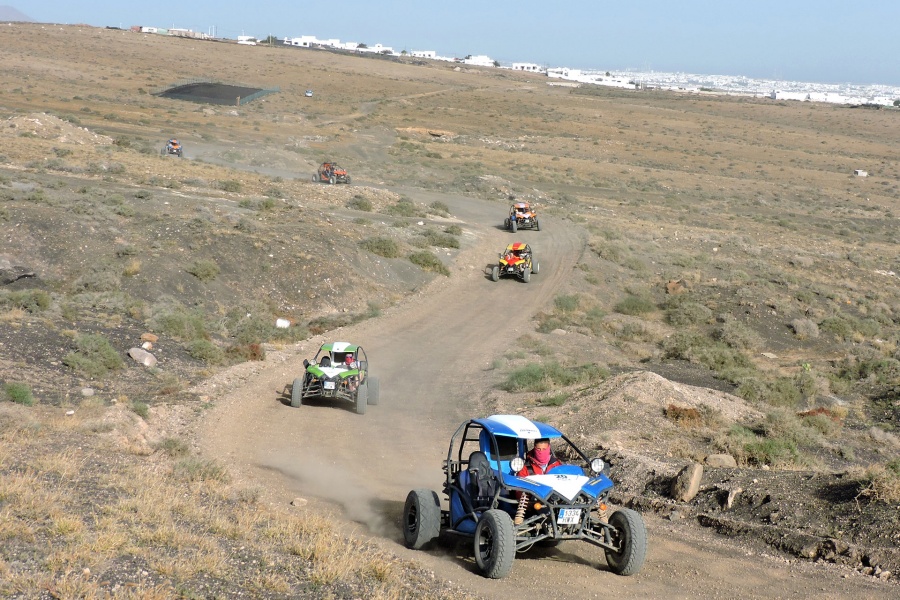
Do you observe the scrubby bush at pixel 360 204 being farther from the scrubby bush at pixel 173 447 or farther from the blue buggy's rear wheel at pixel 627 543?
the blue buggy's rear wheel at pixel 627 543

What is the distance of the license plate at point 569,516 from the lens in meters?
9.19

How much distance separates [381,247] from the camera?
3397cm

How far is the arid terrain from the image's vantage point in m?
9.33

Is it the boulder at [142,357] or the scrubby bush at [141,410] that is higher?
the scrubby bush at [141,410]

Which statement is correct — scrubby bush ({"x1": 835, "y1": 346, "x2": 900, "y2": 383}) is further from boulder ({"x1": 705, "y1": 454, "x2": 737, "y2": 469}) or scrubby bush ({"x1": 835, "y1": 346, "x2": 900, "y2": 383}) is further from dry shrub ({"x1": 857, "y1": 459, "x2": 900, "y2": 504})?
dry shrub ({"x1": 857, "y1": 459, "x2": 900, "y2": 504})

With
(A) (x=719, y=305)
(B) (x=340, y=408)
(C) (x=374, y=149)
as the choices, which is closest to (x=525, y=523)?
(B) (x=340, y=408)

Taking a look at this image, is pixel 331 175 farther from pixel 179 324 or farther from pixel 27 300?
pixel 27 300

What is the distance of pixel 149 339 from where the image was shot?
67.9 ft

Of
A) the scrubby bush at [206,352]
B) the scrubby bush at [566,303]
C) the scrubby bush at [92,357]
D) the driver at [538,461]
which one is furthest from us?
the scrubby bush at [566,303]

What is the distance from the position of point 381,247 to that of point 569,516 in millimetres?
25447

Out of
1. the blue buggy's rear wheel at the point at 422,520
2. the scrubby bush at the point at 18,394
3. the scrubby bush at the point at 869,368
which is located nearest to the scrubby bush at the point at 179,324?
the scrubby bush at the point at 18,394

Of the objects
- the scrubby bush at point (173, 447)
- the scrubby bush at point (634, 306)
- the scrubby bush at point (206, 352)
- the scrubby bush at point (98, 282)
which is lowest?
the scrubby bush at point (634, 306)

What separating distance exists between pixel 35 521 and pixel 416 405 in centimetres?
1104

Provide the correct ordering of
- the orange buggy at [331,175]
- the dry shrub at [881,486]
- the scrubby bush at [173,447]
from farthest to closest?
the orange buggy at [331,175]
the scrubby bush at [173,447]
the dry shrub at [881,486]
